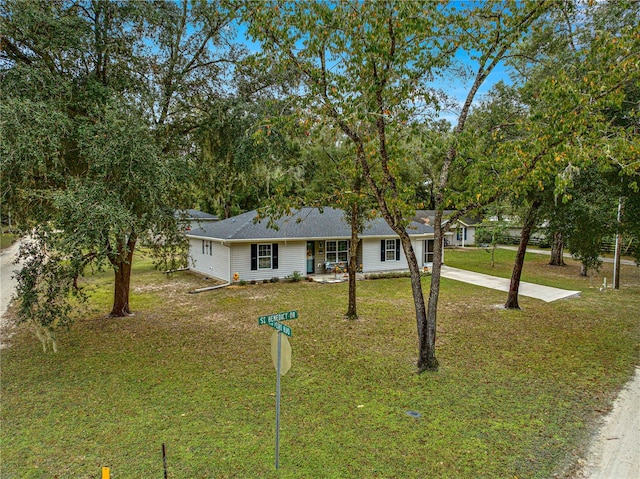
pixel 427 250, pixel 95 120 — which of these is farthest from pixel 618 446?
pixel 427 250

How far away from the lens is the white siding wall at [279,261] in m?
17.2

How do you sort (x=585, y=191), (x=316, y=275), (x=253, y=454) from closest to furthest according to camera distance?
(x=253, y=454)
(x=585, y=191)
(x=316, y=275)

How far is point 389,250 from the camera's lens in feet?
68.3

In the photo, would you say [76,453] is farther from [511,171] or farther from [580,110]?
[580,110]

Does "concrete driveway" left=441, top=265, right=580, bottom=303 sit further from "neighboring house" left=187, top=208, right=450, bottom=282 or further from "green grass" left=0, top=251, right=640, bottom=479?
"green grass" left=0, top=251, right=640, bottom=479

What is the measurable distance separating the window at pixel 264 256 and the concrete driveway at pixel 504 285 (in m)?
8.80

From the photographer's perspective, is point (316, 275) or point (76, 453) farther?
point (316, 275)

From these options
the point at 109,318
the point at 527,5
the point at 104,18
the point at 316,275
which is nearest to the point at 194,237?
the point at 316,275

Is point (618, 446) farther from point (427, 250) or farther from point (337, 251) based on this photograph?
point (427, 250)

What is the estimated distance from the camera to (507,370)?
24.6ft

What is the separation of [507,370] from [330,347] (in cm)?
373

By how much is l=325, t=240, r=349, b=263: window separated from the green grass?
7.86m

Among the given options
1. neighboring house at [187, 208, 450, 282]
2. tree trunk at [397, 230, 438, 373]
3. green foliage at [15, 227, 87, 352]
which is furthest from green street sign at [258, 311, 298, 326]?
neighboring house at [187, 208, 450, 282]

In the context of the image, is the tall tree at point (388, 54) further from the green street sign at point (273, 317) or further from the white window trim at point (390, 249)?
the white window trim at point (390, 249)
